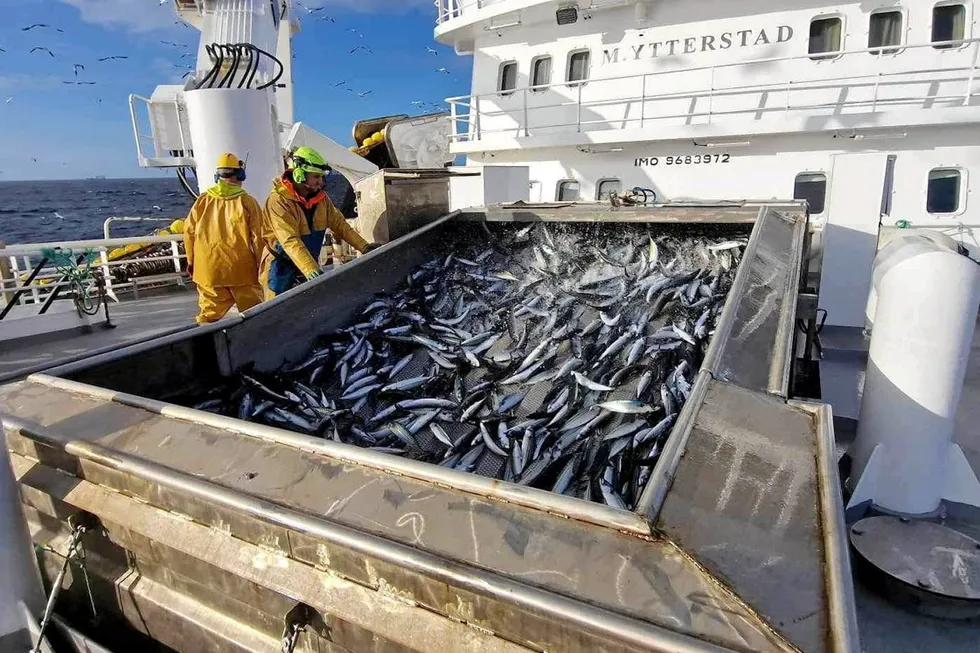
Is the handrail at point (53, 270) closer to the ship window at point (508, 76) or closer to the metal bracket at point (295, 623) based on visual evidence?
the metal bracket at point (295, 623)

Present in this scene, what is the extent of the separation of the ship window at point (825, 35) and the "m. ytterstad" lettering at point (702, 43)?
378 millimetres

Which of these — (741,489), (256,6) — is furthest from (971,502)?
(256,6)

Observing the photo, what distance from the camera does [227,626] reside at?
221 cm

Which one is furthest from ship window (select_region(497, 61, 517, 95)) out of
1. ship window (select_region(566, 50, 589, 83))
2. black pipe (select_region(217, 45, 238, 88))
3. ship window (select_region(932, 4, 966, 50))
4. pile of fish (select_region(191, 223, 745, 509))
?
ship window (select_region(932, 4, 966, 50))

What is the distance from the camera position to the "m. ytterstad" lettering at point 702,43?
9.45 metres

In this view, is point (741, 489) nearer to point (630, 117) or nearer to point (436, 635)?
point (436, 635)

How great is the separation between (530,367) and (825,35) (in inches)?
349

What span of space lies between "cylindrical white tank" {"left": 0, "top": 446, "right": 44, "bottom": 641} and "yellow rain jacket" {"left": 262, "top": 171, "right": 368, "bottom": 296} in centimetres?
315

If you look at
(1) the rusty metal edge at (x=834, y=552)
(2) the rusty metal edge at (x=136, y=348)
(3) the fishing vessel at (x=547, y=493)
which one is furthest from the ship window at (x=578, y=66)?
(1) the rusty metal edge at (x=834, y=552)

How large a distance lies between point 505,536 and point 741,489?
2.56 feet

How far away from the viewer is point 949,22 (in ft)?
28.9

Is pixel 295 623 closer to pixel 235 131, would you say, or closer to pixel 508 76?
pixel 235 131

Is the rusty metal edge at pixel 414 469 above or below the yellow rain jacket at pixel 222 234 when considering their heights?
below

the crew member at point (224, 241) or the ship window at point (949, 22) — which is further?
the ship window at point (949, 22)
